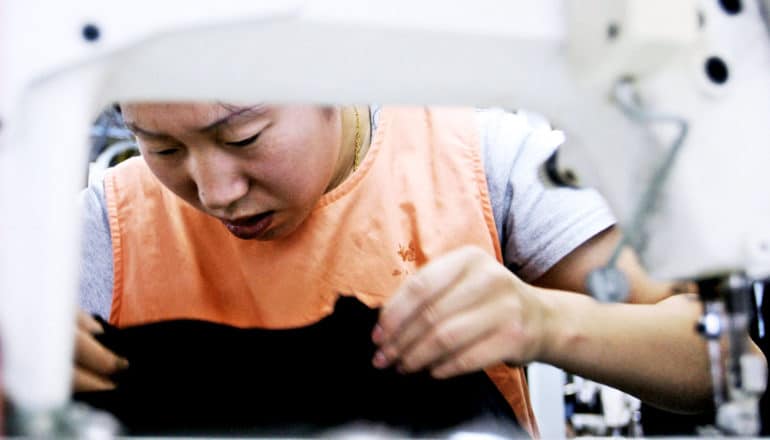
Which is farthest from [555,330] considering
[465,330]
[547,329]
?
[465,330]

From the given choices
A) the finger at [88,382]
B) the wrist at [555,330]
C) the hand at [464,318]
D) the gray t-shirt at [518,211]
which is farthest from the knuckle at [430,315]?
the finger at [88,382]

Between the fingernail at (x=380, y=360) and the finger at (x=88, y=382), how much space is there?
286 mm

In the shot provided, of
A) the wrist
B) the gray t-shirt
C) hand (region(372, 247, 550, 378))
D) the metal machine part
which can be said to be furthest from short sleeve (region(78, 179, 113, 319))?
the metal machine part

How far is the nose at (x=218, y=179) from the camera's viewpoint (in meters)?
0.74

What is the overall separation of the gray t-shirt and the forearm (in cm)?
10

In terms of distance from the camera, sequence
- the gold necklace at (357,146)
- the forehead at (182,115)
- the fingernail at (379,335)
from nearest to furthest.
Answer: the forehead at (182,115) → the fingernail at (379,335) → the gold necklace at (357,146)

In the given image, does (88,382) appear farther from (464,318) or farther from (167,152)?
(464,318)

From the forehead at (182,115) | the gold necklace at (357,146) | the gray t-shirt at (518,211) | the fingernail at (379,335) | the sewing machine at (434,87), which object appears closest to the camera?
the sewing machine at (434,87)

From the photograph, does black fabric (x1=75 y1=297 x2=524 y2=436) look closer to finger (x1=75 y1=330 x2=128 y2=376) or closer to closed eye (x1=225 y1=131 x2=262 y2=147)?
finger (x1=75 y1=330 x2=128 y2=376)

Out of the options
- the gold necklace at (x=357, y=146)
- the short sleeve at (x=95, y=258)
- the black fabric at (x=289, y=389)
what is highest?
the gold necklace at (x=357, y=146)

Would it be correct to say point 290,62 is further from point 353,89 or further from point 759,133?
point 759,133

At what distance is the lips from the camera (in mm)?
850

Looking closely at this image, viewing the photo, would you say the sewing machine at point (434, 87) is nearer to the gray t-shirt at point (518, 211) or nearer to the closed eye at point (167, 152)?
the closed eye at point (167, 152)

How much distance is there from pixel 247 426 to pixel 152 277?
0.26 meters
